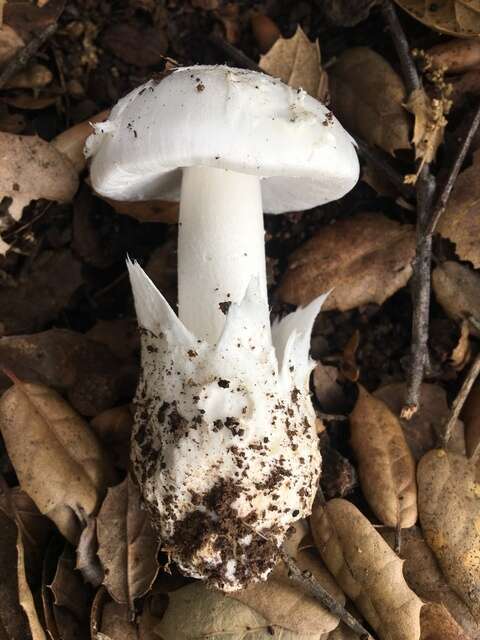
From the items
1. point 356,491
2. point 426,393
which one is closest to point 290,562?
point 356,491

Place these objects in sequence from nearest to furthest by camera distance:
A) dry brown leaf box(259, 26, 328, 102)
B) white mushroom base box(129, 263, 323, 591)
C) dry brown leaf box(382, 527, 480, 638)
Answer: white mushroom base box(129, 263, 323, 591) → dry brown leaf box(382, 527, 480, 638) → dry brown leaf box(259, 26, 328, 102)

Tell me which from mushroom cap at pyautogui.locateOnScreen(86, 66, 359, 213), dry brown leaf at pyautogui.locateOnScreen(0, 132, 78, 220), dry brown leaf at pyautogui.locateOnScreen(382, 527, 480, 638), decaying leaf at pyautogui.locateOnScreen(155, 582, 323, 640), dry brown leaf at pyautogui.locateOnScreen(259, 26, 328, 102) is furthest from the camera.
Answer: dry brown leaf at pyautogui.locateOnScreen(259, 26, 328, 102)

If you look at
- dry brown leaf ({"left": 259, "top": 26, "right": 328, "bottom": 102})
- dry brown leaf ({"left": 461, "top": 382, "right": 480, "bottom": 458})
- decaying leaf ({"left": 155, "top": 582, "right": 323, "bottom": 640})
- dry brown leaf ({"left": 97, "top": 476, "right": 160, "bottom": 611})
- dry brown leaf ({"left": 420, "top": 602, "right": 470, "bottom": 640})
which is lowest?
dry brown leaf ({"left": 420, "top": 602, "right": 470, "bottom": 640})

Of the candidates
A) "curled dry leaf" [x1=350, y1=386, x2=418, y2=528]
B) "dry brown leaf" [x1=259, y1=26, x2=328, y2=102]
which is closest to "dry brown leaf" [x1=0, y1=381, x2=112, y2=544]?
"curled dry leaf" [x1=350, y1=386, x2=418, y2=528]

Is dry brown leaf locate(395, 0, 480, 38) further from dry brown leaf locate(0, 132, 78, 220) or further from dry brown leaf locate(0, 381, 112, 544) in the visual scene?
dry brown leaf locate(0, 381, 112, 544)

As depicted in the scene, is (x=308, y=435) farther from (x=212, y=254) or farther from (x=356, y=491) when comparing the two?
(x=212, y=254)

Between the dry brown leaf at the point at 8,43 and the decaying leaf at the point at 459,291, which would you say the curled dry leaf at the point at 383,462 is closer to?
the decaying leaf at the point at 459,291

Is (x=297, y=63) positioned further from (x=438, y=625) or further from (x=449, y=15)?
(x=438, y=625)
